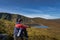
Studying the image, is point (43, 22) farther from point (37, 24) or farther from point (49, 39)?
point (49, 39)

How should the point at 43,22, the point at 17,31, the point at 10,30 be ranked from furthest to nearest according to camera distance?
the point at 43,22 < the point at 10,30 < the point at 17,31

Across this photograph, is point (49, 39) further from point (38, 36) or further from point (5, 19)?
point (5, 19)

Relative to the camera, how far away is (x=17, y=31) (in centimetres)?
1650

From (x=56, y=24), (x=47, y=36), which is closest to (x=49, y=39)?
(x=47, y=36)

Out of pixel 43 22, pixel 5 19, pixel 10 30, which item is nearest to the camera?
pixel 10 30

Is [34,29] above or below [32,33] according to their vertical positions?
above

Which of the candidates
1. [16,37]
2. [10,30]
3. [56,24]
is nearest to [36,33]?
[10,30]

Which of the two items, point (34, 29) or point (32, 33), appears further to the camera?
point (34, 29)

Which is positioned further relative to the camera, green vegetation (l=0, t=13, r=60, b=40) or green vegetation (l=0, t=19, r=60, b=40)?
green vegetation (l=0, t=13, r=60, b=40)

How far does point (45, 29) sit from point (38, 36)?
3.27 m

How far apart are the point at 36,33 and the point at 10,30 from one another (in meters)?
2.03

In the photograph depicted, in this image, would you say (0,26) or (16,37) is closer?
(16,37)

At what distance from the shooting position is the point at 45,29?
2330 cm

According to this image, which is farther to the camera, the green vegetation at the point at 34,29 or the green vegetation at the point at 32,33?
the green vegetation at the point at 34,29
